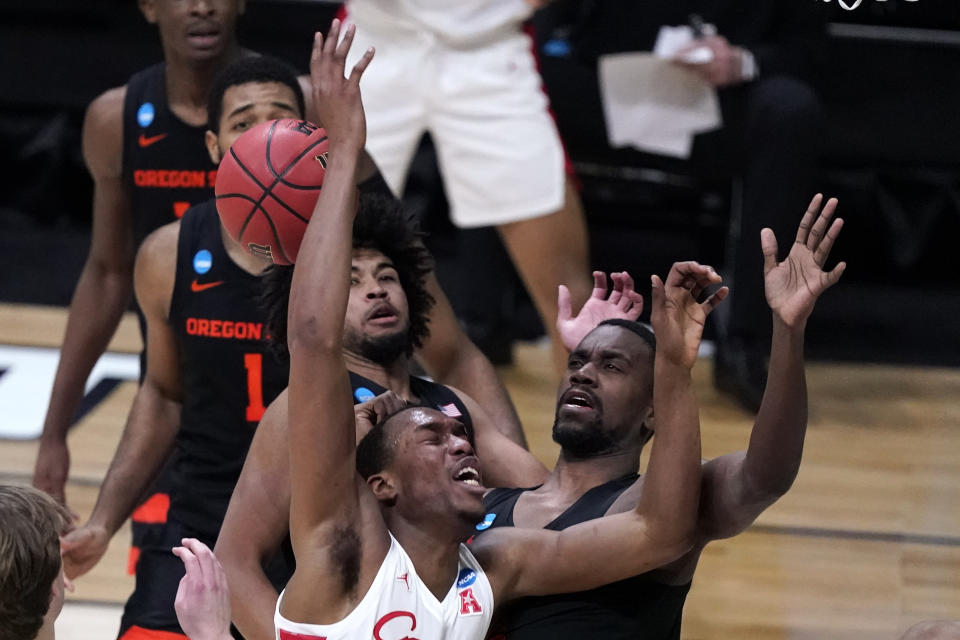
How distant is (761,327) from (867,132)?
→ 1.53m

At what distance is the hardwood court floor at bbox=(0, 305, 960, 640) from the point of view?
16.1 ft

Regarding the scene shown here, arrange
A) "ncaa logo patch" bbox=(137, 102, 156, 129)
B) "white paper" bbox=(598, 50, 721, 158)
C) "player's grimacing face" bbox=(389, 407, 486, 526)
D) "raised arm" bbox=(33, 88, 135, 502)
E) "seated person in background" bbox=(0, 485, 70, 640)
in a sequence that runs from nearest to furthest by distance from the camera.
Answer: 1. "seated person in background" bbox=(0, 485, 70, 640)
2. "player's grimacing face" bbox=(389, 407, 486, 526)
3. "raised arm" bbox=(33, 88, 135, 502)
4. "ncaa logo patch" bbox=(137, 102, 156, 129)
5. "white paper" bbox=(598, 50, 721, 158)

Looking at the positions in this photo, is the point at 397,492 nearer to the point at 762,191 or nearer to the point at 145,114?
the point at 145,114

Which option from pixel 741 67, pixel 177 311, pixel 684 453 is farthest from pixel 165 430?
pixel 741 67

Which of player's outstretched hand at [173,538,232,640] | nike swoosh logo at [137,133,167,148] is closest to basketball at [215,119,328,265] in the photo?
player's outstretched hand at [173,538,232,640]

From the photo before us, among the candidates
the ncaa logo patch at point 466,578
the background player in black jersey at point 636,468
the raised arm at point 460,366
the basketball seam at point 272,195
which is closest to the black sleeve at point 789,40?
the raised arm at point 460,366

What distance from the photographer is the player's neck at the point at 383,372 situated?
3492 mm

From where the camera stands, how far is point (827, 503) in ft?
19.0

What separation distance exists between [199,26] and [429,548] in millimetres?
2135

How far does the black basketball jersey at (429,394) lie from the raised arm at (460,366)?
307 mm

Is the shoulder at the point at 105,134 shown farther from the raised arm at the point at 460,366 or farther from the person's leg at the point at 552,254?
the person's leg at the point at 552,254

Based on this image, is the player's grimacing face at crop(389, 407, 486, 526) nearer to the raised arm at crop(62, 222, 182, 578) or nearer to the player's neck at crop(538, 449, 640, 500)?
the player's neck at crop(538, 449, 640, 500)

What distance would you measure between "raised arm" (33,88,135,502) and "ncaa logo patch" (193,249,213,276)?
29.4 inches

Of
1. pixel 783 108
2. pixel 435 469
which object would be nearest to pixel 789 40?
pixel 783 108
